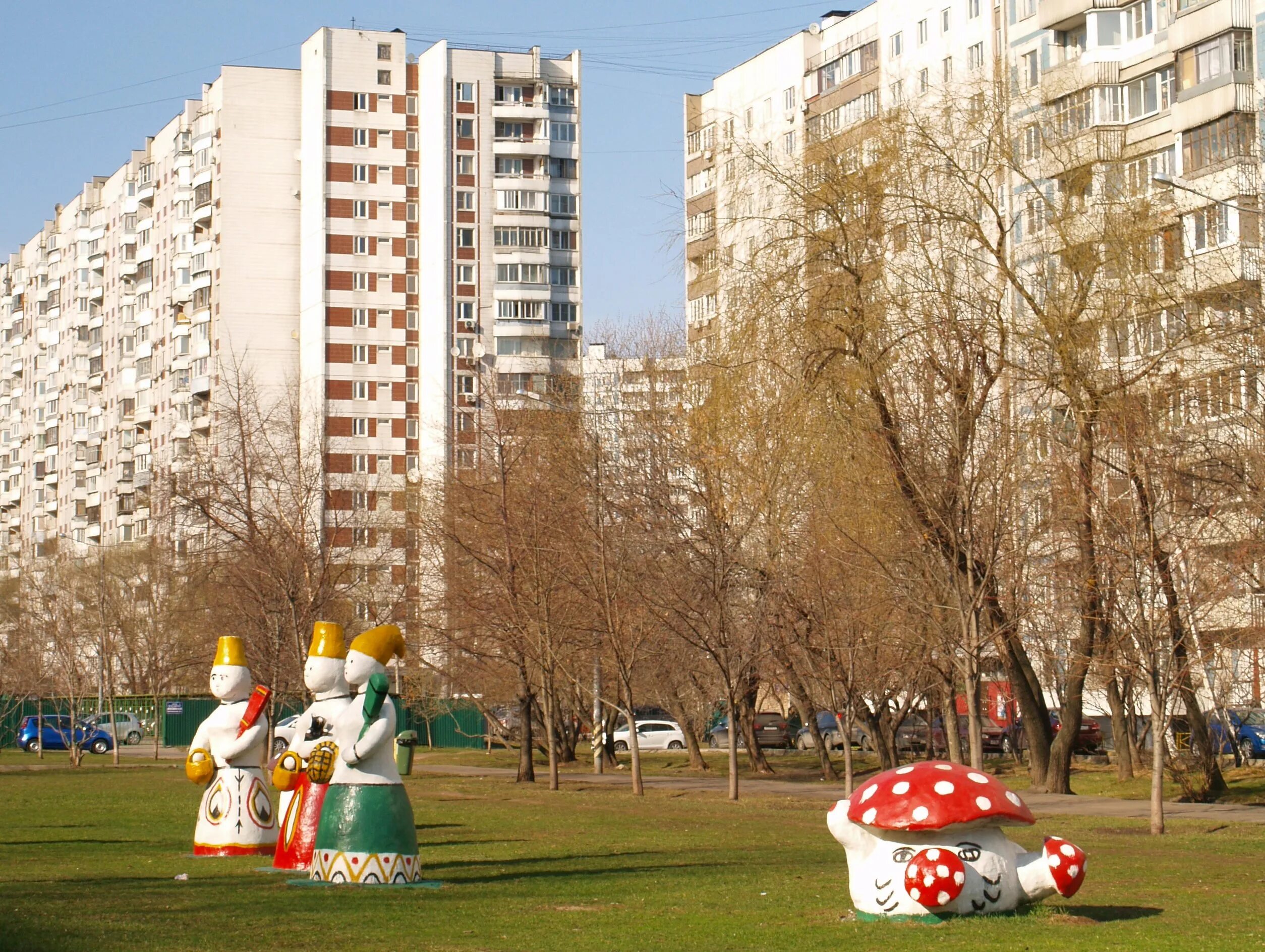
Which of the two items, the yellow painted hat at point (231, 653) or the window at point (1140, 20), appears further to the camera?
the window at point (1140, 20)

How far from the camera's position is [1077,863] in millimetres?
11984

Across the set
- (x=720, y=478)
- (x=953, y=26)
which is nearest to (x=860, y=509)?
(x=720, y=478)

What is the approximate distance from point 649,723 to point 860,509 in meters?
30.7

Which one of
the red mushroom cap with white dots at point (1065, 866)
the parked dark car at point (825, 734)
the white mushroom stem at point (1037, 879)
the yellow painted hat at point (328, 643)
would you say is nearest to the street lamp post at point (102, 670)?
the parked dark car at point (825, 734)

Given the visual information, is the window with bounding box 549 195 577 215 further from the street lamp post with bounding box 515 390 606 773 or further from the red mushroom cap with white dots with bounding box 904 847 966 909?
the red mushroom cap with white dots with bounding box 904 847 966 909

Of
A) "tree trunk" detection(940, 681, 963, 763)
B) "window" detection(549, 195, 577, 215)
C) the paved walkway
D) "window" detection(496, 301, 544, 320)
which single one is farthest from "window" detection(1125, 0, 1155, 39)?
"window" detection(549, 195, 577, 215)

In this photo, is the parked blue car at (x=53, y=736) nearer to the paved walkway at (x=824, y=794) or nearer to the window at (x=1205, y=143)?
the paved walkway at (x=824, y=794)

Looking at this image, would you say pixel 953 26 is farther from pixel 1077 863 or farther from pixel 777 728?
pixel 1077 863

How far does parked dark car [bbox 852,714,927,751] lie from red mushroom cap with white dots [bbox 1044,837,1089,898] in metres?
34.8

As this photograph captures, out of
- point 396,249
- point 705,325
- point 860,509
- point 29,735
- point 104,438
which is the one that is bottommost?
point 29,735

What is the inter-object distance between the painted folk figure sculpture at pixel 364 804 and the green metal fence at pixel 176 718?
42.4 meters

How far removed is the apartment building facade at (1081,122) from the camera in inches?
1032

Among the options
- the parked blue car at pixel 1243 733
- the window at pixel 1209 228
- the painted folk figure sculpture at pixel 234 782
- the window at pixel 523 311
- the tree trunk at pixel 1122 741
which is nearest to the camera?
the painted folk figure sculpture at pixel 234 782

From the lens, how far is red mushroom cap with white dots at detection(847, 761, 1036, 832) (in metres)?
11.6
